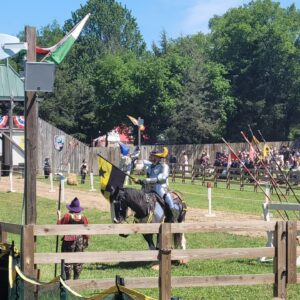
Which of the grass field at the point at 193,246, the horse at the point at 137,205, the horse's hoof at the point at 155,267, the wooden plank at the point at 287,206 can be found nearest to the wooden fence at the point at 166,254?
the grass field at the point at 193,246

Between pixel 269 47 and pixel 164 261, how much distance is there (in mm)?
61082

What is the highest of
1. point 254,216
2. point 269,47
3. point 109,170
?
point 269,47

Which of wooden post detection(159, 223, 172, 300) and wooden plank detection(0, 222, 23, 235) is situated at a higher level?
wooden plank detection(0, 222, 23, 235)

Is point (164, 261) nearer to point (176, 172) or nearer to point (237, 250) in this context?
point (237, 250)

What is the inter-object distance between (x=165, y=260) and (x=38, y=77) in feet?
9.17

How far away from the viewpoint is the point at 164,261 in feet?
26.4

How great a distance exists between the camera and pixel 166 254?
8016 millimetres

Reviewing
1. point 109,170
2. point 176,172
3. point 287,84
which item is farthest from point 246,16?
point 109,170

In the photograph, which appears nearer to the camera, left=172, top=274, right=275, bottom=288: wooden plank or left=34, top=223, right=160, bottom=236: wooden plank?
left=34, top=223, right=160, bottom=236: wooden plank

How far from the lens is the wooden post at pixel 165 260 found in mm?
8000

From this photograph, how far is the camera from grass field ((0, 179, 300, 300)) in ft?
32.4

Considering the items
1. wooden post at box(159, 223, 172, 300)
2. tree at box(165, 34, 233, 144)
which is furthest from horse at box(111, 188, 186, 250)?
tree at box(165, 34, 233, 144)

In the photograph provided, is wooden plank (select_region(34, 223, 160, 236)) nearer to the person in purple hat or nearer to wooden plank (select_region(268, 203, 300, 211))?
the person in purple hat

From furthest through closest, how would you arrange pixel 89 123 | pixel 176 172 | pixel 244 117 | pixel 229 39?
pixel 229 39 < pixel 244 117 < pixel 89 123 < pixel 176 172
